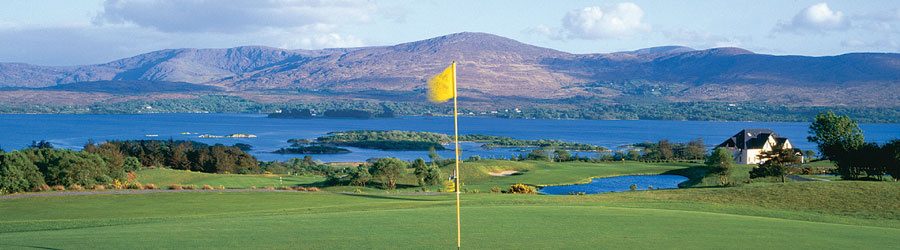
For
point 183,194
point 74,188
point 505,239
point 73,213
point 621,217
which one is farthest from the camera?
point 74,188

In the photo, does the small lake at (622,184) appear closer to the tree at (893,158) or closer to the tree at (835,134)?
the tree at (835,134)

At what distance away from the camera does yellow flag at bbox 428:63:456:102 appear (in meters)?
10.9

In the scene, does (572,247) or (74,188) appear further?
(74,188)

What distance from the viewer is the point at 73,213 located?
79.6ft

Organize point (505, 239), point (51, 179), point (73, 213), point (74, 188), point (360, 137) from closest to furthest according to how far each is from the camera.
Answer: point (505, 239) < point (73, 213) < point (74, 188) < point (51, 179) < point (360, 137)

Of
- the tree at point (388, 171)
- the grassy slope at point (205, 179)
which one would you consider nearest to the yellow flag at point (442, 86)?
the tree at point (388, 171)

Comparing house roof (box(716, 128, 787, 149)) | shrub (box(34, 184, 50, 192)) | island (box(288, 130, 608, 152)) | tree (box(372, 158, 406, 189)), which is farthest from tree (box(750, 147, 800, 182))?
island (box(288, 130, 608, 152))

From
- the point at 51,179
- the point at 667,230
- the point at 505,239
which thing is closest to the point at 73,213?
the point at 51,179

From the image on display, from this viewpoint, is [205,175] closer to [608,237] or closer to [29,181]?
[29,181]

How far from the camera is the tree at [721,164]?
1606 inches

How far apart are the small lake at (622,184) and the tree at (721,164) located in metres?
5.02

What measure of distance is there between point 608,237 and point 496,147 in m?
119

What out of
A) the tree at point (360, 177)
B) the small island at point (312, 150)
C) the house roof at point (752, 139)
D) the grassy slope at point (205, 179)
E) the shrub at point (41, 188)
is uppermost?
the house roof at point (752, 139)

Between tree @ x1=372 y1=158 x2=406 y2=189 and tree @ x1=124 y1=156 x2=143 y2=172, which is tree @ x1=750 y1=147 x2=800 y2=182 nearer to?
tree @ x1=372 y1=158 x2=406 y2=189
